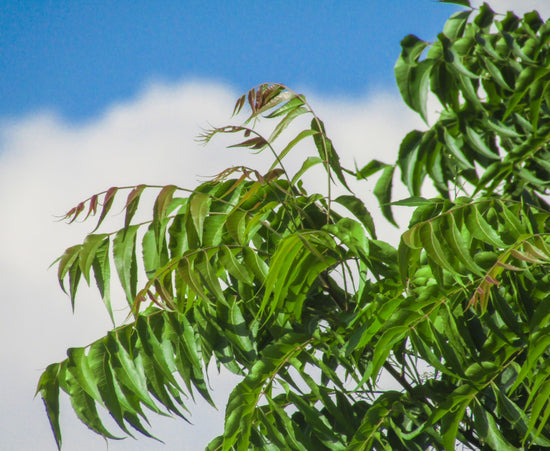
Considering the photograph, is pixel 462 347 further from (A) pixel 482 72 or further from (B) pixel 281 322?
(A) pixel 482 72

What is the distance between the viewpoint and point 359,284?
1477 millimetres

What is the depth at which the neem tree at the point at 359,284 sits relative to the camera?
4.61 ft

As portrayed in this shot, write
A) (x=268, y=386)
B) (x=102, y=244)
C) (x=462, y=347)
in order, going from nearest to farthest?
(x=462, y=347), (x=268, y=386), (x=102, y=244)

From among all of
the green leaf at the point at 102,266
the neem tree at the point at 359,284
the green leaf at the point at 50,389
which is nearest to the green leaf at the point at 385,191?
the neem tree at the point at 359,284

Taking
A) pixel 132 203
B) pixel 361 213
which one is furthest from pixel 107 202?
pixel 361 213

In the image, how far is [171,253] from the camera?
5.25ft

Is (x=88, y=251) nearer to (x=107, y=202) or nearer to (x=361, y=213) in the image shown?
(x=107, y=202)

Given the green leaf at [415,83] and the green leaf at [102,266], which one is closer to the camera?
the green leaf at [415,83]

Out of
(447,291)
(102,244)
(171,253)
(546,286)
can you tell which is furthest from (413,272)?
(102,244)

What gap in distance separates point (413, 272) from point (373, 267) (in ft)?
0.27

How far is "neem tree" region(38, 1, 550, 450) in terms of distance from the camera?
4.61 ft

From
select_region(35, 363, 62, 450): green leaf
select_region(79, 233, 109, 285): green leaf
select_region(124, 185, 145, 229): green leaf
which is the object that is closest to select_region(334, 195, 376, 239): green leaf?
select_region(124, 185, 145, 229): green leaf

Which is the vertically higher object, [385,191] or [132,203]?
[132,203]

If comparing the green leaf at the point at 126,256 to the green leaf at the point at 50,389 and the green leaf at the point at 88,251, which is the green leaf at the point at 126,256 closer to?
the green leaf at the point at 88,251
